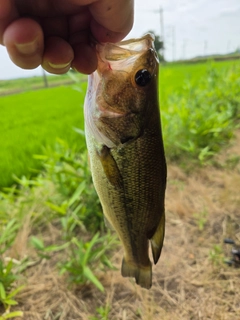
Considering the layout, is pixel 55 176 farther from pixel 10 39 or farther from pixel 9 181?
pixel 10 39

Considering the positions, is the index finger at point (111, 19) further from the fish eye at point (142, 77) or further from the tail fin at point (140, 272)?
the tail fin at point (140, 272)

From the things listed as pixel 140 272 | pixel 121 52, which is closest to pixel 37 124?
pixel 140 272

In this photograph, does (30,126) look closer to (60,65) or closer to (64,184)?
(64,184)

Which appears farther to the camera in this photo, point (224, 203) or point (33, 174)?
point (33, 174)

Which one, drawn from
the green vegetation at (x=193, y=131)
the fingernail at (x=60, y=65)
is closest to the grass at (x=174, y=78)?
the green vegetation at (x=193, y=131)

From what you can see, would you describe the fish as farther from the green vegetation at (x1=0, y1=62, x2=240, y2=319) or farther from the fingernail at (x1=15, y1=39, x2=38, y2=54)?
the green vegetation at (x1=0, y1=62, x2=240, y2=319)

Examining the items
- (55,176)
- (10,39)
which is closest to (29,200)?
(55,176)

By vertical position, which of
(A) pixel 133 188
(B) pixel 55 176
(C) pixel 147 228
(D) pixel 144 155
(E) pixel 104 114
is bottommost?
(B) pixel 55 176
